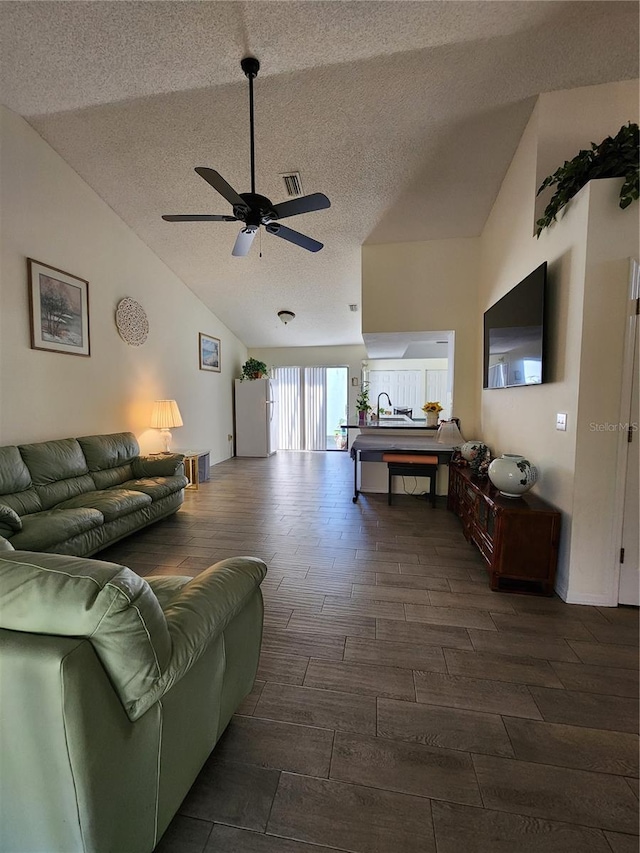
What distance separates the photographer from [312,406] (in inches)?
334

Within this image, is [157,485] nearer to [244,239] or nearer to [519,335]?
[244,239]

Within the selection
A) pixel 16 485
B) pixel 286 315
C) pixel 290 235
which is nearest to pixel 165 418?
pixel 16 485

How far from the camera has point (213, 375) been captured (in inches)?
266

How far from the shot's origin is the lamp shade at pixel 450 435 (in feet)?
13.9

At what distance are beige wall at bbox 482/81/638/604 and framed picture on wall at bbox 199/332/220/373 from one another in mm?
5056

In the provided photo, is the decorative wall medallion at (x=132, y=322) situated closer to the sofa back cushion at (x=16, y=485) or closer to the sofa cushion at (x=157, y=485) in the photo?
the sofa cushion at (x=157, y=485)

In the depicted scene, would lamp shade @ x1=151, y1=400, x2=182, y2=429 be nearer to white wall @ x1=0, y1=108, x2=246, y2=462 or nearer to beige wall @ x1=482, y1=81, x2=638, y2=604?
white wall @ x1=0, y1=108, x2=246, y2=462

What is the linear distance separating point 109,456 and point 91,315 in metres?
1.53

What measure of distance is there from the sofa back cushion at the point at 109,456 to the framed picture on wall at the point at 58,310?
920 mm

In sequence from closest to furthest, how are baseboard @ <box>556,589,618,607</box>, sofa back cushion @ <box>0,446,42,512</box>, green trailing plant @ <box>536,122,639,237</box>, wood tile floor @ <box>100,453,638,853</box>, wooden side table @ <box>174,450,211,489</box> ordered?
wood tile floor @ <box>100,453,638,853</box>
green trailing plant @ <box>536,122,639,237</box>
baseboard @ <box>556,589,618,607</box>
sofa back cushion @ <box>0,446,42,512</box>
wooden side table @ <box>174,450,211,489</box>

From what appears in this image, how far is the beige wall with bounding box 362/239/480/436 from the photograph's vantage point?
4430 mm

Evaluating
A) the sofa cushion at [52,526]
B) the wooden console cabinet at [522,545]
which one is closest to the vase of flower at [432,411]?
the wooden console cabinet at [522,545]

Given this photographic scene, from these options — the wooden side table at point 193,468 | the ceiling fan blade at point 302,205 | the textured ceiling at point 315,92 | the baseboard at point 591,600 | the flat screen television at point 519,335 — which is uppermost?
the textured ceiling at point 315,92

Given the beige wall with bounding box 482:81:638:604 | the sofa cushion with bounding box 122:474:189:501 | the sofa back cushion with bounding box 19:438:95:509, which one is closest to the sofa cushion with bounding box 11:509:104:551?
the sofa back cushion with bounding box 19:438:95:509
